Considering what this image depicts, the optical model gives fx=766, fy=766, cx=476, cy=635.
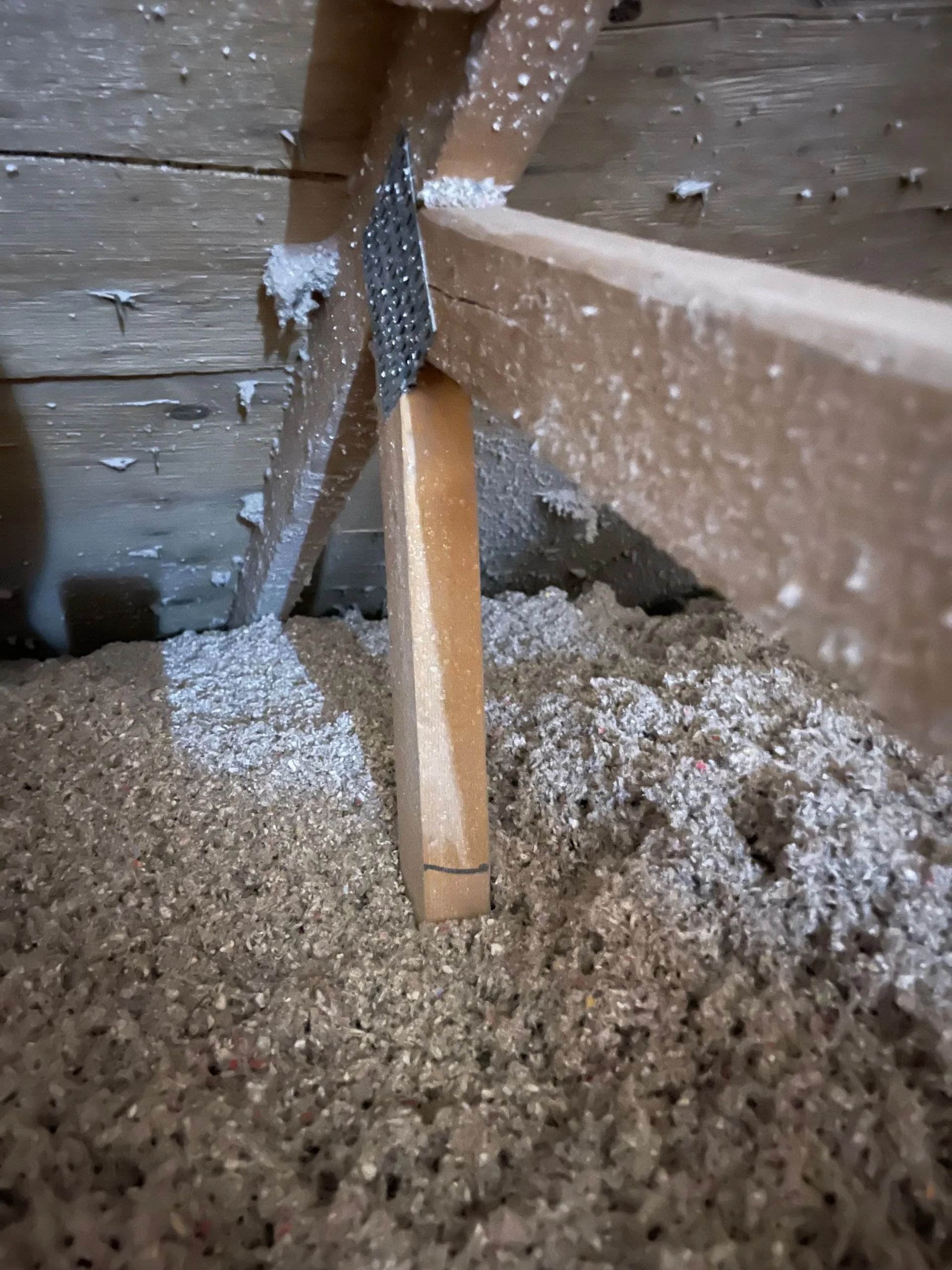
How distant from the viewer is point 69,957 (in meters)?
1.02

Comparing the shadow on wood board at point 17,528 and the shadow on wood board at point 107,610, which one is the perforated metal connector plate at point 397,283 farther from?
the shadow on wood board at point 107,610

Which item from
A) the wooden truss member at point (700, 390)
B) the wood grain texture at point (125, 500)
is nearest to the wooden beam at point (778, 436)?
the wooden truss member at point (700, 390)

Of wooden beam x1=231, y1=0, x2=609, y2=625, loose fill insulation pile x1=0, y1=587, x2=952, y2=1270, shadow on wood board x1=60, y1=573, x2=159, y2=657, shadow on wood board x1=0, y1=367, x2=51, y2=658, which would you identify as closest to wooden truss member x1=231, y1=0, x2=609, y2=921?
wooden beam x1=231, y1=0, x2=609, y2=625

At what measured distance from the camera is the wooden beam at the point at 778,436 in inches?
11.8

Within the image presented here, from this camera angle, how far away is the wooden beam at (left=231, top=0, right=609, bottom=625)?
669 mm

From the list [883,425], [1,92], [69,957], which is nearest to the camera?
[883,425]

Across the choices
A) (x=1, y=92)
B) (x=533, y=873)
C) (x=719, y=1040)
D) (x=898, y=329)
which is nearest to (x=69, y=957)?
(x=533, y=873)

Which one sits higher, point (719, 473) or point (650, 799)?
point (719, 473)

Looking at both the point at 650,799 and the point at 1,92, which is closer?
the point at 1,92

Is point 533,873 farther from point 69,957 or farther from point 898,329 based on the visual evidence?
point 898,329

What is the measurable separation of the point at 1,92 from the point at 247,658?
1172mm

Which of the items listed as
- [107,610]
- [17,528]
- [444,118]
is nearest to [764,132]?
[444,118]

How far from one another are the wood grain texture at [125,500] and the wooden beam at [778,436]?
90 centimetres

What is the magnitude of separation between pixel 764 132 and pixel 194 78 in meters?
0.71
